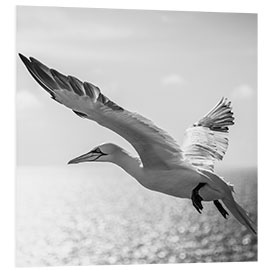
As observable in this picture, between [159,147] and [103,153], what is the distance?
1.05ft

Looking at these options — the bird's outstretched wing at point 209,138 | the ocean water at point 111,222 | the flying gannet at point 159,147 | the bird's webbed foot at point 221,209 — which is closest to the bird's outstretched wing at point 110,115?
the flying gannet at point 159,147

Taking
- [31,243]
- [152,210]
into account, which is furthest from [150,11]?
[31,243]

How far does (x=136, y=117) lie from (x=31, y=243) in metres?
0.97

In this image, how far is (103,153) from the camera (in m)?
4.20

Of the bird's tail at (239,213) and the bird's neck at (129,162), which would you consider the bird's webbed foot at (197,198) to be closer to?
the bird's tail at (239,213)

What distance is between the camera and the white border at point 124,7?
13.6 feet

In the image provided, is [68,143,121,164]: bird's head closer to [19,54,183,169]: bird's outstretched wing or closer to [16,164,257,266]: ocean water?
[16,164,257,266]: ocean water

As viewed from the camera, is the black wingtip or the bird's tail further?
the bird's tail

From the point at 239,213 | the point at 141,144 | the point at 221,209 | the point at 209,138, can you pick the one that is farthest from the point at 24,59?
the point at 239,213

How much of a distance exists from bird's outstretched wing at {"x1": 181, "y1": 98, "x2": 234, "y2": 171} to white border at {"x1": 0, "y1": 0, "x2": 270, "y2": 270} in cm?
23

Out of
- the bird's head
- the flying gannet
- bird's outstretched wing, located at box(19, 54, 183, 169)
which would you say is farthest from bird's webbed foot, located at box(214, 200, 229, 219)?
the bird's head

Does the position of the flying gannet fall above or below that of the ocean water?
above

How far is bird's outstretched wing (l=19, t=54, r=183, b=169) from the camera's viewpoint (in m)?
3.57

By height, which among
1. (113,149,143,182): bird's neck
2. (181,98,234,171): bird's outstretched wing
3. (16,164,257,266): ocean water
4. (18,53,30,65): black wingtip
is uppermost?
(18,53,30,65): black wingtip
